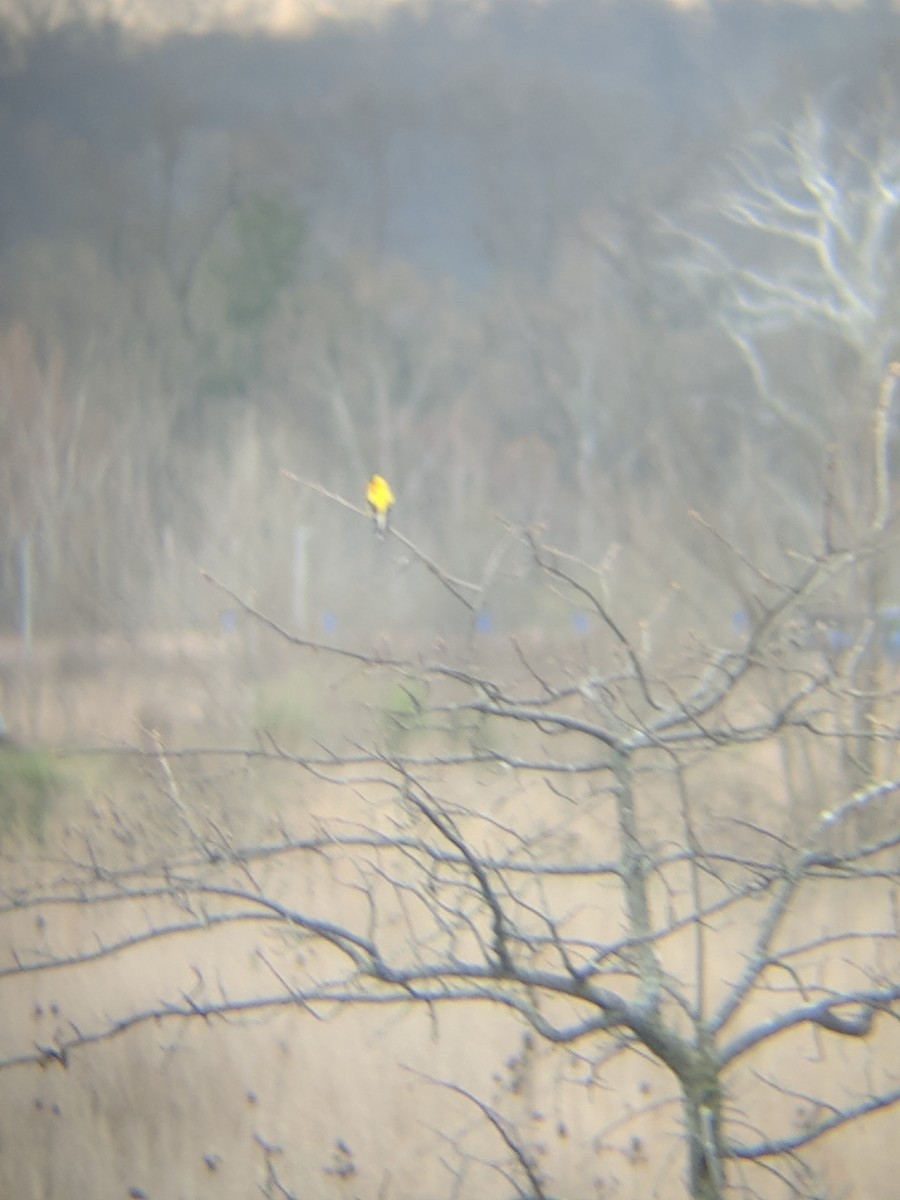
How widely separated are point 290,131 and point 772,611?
836 cm

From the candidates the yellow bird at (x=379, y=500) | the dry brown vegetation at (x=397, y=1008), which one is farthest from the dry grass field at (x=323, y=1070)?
the yellow bird at (x=379, y=500)

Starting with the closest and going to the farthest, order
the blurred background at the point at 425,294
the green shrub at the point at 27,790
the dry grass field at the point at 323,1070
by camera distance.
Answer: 1. the dry grass field at the point at 323,1070
2. the green shrub at the point at 27,790
3. the blurred background at the point at 425,294

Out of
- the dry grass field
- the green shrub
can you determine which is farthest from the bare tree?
the green shrub

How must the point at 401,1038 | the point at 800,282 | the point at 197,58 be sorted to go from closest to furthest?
the point at 401,1038 < the point at 197,58 < the point at 800,282

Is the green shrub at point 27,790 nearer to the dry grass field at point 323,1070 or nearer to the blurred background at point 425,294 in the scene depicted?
the dry grass field at point 323,1070

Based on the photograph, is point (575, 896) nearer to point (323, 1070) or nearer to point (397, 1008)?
point (397, 1008)

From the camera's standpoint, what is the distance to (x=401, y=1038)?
385 cm

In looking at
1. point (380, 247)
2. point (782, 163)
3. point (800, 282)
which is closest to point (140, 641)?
point (380, 247)

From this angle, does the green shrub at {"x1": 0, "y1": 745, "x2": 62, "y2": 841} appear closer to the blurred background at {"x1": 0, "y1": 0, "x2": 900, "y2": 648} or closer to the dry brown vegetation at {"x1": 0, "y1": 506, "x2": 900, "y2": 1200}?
the dry brown vegetation at {"x1": 0, "y1": 506, "x2": 900, "y2": 1200}

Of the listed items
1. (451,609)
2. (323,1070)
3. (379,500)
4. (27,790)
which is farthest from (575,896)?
(27,790)

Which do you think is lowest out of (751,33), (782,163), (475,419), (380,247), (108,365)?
(108,365)

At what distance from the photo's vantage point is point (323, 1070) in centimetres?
374

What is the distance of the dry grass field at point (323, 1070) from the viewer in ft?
10.7

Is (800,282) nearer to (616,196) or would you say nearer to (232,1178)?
(616,196)
